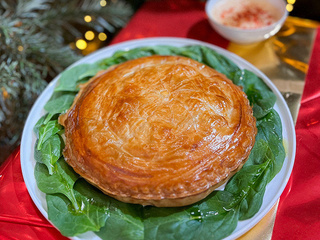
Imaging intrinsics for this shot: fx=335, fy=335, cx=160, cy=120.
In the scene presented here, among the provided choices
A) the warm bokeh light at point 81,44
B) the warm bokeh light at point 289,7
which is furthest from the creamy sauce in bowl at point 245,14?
the warm bokeh light at point 81,44

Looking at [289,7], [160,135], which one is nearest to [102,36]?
[289,7]

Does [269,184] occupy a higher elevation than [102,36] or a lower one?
lower

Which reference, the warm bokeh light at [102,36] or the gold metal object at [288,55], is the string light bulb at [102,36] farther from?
the gold metal object at [288,55]

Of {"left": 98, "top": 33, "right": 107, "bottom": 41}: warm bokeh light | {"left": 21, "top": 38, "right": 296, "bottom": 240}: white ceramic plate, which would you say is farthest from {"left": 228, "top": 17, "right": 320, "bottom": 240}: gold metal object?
{"left": 98, "top": 33, "right": 107, "bottom": 41}: warm bokeh light

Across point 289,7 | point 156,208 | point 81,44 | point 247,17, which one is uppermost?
point 247,17

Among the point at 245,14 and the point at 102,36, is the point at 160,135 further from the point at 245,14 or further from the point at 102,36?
the point at 102,36

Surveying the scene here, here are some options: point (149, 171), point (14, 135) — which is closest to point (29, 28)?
point (14, 135)

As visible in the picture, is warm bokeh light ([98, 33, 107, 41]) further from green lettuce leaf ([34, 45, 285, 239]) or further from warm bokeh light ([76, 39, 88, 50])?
green lettuce leaf ([34, 45, 285, 239])
